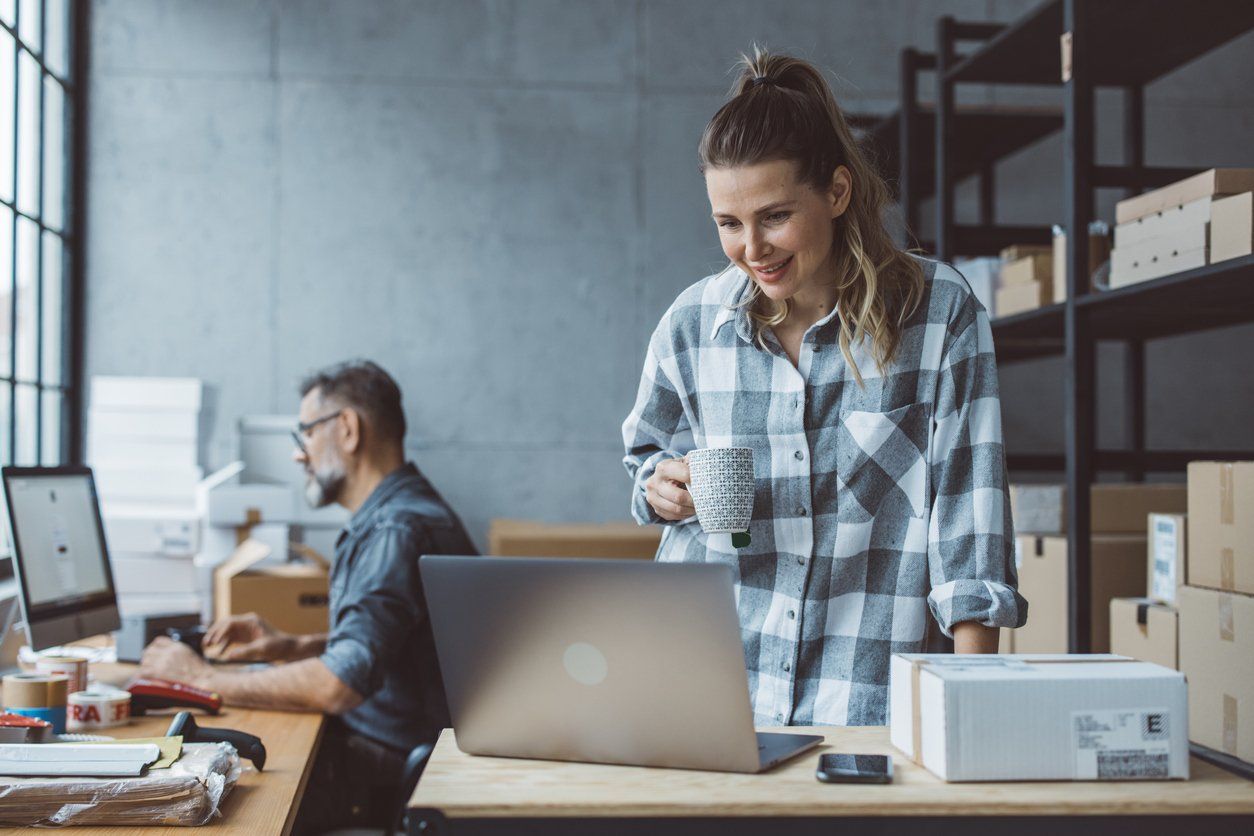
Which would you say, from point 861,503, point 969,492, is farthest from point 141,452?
point 969,492

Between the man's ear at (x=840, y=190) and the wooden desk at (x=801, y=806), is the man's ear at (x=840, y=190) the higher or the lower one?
the higher one

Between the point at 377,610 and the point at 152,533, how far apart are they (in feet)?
4.86

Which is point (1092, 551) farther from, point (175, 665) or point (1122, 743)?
point (175, 665)

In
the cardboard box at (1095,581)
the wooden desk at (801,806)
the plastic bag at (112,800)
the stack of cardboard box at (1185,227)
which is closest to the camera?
the wooden desk at (801,806)

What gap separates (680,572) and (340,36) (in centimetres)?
378

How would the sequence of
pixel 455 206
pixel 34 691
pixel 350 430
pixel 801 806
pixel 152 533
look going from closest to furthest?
1. pixel 801 806
2. pixel 34 691
3. pixel 350 430
4. pixel 152 533
5. pixel 455 206

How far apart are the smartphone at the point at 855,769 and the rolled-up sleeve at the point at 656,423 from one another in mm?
574

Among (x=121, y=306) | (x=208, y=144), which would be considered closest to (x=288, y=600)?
(x=121, y=306)

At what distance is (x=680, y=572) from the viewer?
3.45 ft

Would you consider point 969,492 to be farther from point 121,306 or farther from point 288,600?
point 121,306

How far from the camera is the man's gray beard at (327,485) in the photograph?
264cm

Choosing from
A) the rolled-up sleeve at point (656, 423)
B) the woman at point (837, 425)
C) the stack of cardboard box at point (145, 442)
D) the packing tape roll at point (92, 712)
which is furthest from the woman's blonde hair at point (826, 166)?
the stack of cardboard box at point (145, 442)

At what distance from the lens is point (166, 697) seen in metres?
2.13

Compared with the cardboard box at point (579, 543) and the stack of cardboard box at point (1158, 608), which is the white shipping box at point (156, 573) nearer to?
the cardboard box at point (579, 543)
